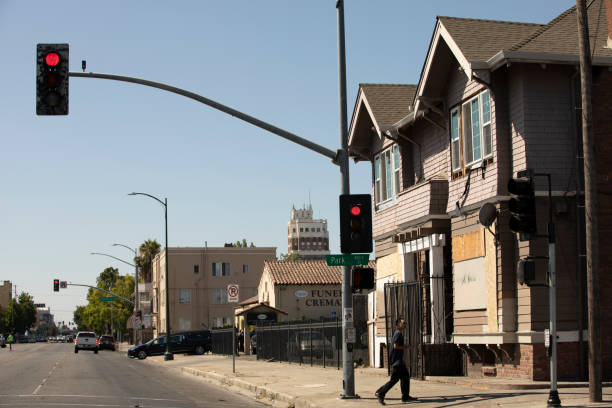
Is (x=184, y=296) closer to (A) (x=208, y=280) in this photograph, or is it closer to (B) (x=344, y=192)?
(A) (x=208, y=280)

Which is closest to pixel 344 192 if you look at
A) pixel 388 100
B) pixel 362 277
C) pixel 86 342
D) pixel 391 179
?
pixel 362 277

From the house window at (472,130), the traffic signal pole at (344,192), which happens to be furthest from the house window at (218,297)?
the traffic signal pole at (344,192)

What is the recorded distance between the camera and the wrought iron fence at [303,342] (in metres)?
31.1

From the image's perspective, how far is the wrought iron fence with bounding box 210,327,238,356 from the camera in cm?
4972

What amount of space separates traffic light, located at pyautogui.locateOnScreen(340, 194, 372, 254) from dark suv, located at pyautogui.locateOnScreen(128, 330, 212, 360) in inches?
1568

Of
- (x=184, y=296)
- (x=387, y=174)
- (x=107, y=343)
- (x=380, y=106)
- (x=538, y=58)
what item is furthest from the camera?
(x=107, y=343)

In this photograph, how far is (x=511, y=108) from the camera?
66.9 feet

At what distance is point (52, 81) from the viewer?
15.8m

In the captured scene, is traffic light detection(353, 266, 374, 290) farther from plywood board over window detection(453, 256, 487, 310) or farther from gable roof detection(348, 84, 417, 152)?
gable roof detection(348, 84, 417, 152)

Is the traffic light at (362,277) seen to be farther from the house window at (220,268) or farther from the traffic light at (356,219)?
the house window at (220,268)

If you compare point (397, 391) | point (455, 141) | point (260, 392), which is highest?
point (455, 141)

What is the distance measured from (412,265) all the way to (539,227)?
7.45 meters

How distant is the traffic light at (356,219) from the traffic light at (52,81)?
6212mm

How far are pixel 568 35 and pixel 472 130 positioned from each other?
3.26 metres
